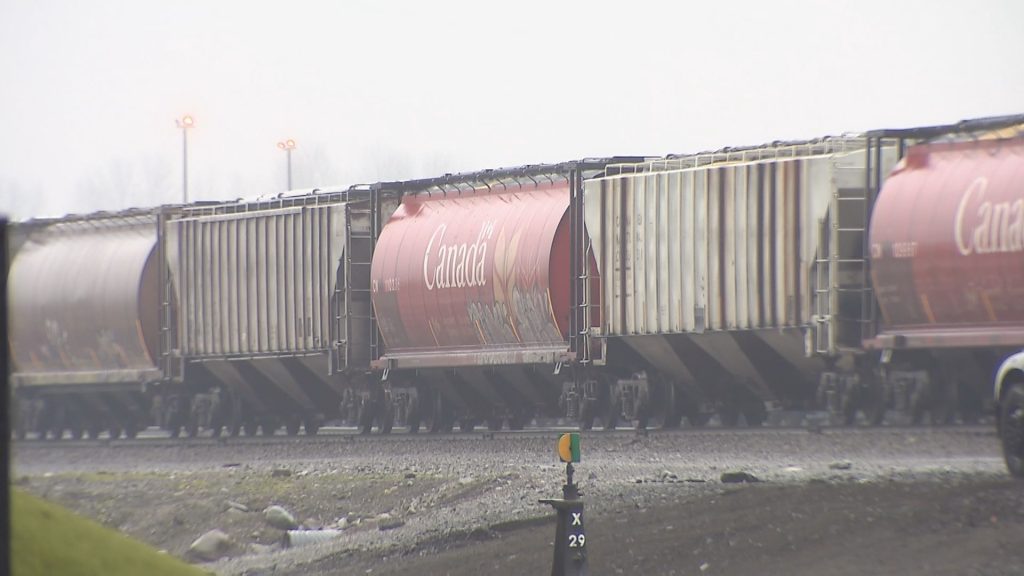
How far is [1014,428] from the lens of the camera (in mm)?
11633

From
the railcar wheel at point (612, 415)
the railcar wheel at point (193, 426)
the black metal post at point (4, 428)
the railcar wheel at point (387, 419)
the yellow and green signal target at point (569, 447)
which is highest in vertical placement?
the black metal post at point (4, 428)

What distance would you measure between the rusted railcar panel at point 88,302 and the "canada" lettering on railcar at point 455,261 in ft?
26.5

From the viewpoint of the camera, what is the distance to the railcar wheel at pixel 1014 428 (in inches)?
453

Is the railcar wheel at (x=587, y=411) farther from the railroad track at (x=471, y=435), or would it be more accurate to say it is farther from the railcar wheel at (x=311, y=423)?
the railcar wheel at (x=311, y=423)

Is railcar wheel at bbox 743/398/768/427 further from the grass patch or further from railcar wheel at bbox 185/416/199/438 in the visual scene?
the grass patch

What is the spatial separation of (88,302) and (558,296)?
12634mm

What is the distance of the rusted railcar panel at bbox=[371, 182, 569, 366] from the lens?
2288 cm

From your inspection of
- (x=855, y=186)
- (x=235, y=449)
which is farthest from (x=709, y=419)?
(x=235, y=449)

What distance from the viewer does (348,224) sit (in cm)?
2691

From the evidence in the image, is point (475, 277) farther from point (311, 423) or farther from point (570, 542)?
point (570, 542)

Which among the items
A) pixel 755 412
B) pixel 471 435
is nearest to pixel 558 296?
pixel 471 435

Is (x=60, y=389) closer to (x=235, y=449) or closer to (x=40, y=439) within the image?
(x=40, y=439)

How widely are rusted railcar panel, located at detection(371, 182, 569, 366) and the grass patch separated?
61.6ft

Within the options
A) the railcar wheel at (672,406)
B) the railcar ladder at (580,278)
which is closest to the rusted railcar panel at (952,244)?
the railcar wheel at (672,406)
